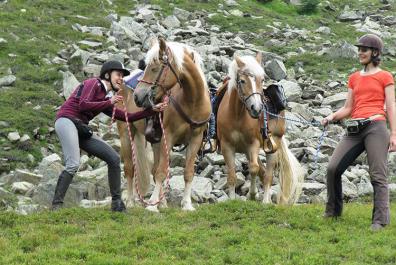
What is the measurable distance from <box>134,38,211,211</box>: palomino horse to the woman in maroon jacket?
0.52 metres

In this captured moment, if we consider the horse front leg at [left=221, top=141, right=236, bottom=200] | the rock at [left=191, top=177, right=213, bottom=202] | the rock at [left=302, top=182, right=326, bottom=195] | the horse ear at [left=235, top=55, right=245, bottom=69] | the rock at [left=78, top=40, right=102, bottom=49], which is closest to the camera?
the horse ear at [left=235, top=55, right=245, bottom=69]

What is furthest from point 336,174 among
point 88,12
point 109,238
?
point 88,12

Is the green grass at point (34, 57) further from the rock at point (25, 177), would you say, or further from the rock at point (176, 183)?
the rock at point (176, 183)

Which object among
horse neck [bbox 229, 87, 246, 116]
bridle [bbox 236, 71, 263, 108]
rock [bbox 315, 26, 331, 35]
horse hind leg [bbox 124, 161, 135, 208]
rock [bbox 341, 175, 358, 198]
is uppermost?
bridle [bbox 236, 71, 263, 108]

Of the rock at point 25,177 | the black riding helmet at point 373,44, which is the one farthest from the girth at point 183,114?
the rock at point 25,177

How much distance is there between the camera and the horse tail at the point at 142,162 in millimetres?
13156

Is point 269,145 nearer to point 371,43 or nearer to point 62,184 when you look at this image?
point 371,43

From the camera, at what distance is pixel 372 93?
955cm

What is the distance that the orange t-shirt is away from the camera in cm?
949

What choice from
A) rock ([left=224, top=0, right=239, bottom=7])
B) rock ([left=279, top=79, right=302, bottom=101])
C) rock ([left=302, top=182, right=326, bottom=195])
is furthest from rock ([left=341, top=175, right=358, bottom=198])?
rock ([left=224, top=0, right=239, bottom=7])

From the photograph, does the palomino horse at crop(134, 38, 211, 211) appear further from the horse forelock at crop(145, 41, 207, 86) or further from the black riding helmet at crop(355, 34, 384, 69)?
the black riding helmet at crop(355, 34, 384, 69)

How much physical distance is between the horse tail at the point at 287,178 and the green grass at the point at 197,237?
3.03 m

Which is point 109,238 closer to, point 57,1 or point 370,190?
point 370,190

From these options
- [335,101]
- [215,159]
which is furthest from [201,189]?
[335,101]
